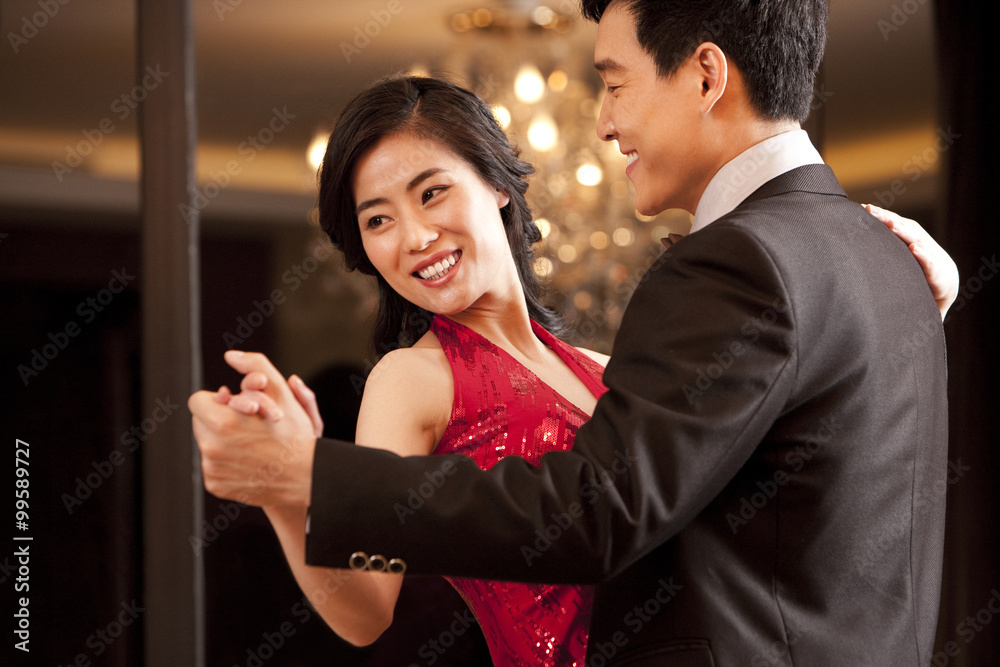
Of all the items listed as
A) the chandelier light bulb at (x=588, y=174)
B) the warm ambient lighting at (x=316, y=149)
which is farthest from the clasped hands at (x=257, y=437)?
the chandelier light bulb at (x=588, y=174)

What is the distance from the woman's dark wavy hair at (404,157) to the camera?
4.36 ft

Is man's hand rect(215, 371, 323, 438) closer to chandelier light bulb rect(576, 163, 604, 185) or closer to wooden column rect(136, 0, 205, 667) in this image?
wooden column rect(136, 0, 205, 667)

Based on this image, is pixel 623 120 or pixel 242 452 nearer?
pixel 242 452

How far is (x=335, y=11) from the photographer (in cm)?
330

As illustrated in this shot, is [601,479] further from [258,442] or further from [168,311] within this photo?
[168,311]

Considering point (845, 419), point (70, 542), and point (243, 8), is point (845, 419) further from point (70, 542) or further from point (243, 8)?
point (243, 8)

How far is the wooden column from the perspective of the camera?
4.04 ft

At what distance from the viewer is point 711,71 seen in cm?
108

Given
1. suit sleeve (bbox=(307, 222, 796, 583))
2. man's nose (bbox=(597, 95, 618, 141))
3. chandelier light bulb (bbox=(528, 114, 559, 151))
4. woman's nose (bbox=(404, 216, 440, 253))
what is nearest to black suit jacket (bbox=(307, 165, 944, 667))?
suit sleeve (bbox=(307, 222, 796, 583))

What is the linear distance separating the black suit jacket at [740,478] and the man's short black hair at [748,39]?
121 millimetres

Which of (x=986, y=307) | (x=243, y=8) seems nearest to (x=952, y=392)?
(x=986, y=307)

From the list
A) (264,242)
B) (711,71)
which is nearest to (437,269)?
(711,71)

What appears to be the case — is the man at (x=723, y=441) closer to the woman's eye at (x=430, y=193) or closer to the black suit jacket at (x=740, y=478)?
the black suit jacket at (x=740, y=478)

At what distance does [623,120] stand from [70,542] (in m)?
1.53
